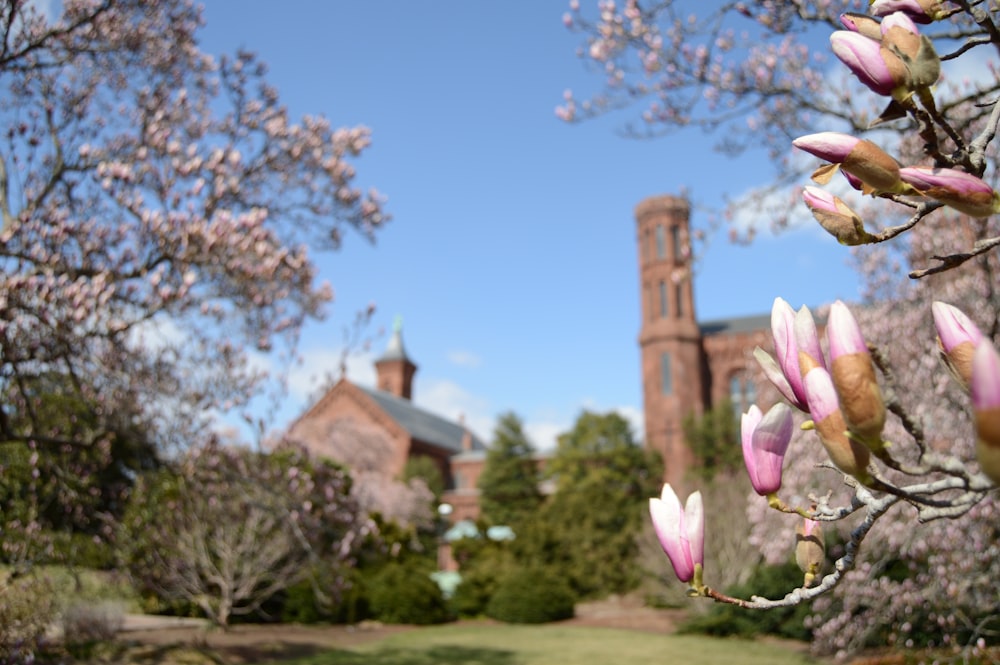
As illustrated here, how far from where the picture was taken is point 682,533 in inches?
51.7

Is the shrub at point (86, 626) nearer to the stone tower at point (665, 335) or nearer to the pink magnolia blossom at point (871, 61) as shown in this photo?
the pink magnolia blossom at point (871, 61)

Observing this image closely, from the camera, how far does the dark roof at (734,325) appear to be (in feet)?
155

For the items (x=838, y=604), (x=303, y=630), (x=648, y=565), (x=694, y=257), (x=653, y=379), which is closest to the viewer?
(x=694, y=257)

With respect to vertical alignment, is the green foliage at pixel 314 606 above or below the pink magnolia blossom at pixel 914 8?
below

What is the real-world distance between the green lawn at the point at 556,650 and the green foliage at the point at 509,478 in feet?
73.1

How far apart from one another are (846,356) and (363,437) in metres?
45.4

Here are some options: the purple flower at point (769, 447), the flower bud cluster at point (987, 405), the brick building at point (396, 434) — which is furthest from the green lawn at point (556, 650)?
the brick building at point (396, 434)

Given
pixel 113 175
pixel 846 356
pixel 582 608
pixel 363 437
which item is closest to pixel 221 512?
pixel 113 175

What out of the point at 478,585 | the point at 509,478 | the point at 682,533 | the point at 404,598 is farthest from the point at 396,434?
the point at 682,533

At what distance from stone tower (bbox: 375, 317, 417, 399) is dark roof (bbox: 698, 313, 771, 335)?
26.3 metres

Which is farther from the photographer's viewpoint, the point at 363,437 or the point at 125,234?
the point at 363,437

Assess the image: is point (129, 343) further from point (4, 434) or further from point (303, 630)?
point (303, 630)

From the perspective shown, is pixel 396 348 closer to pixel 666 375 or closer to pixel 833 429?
pixel 666 375

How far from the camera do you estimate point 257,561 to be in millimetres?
14055
